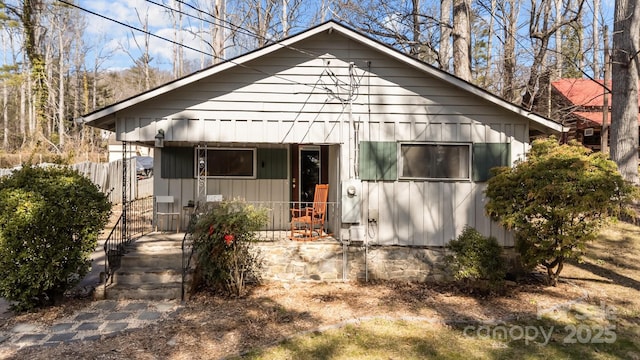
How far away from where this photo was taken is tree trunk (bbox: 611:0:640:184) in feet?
29.9

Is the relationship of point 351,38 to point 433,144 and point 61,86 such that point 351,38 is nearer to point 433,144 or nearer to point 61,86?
point 433,144

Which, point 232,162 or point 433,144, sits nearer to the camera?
point 433,144

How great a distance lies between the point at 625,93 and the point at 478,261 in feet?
22.5

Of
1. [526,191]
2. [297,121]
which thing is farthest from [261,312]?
[526,191]

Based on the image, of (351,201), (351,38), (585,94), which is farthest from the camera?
(585,94)

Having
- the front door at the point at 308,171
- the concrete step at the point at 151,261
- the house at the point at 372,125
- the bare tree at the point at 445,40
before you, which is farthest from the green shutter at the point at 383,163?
the bare tree at the point at 445,40

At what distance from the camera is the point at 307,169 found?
9.35m

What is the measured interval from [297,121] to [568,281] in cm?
618

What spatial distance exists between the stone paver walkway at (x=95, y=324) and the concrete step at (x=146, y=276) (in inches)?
16.5

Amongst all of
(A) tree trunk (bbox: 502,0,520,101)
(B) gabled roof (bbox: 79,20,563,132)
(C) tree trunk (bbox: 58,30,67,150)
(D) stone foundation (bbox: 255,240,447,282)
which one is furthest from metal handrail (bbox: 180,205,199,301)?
(C) tree trunk (bbox: 58,30,67,150)

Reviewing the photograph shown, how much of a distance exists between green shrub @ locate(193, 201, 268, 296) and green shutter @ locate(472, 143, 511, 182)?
14.1 feet

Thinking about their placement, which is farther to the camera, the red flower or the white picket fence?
the white picket fence

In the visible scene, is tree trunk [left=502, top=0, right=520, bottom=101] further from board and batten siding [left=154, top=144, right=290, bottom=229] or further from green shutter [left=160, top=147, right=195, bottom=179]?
green shutter [left=160, top=147, right=195, bottom=179]

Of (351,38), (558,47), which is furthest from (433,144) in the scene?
(558,47)
